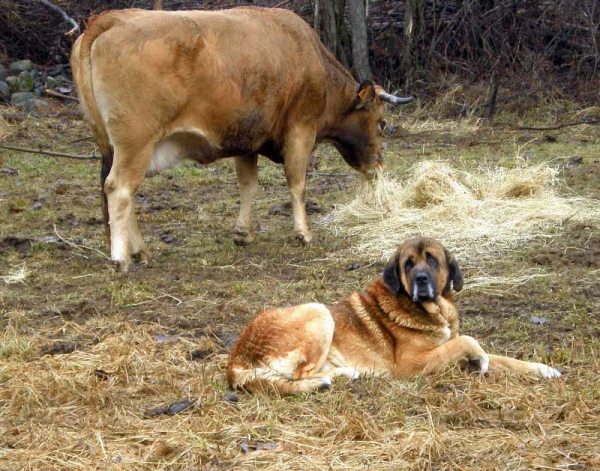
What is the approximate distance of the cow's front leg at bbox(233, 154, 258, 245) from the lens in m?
10.1

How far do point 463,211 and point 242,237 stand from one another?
7.54ft

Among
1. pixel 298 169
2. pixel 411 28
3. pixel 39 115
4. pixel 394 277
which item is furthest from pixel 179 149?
pixel 411 28

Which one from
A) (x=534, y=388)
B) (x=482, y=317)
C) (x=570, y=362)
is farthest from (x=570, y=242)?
(x=534, y=388)

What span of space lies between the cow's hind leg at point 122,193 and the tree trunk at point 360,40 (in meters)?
9.53

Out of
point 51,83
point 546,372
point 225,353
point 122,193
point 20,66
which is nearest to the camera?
point 546,372

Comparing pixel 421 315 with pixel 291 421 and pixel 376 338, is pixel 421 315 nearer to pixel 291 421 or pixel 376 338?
pixel 376 338

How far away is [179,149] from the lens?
29.9 feet

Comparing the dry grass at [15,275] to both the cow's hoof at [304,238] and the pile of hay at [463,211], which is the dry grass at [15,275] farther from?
the pile of hay at [463,211]

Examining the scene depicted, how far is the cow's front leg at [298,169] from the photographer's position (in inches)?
400

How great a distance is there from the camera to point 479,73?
17984 millimetres

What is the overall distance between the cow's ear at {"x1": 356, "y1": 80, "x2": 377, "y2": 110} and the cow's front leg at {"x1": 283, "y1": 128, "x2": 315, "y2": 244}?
37.2 inches

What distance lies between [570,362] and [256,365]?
1.97 metres

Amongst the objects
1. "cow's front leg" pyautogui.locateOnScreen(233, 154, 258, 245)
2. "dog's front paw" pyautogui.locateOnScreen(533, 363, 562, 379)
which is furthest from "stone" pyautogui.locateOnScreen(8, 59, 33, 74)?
"dog's front paw" pyautogui.locateOnScreen(533, 363, 562, 379)

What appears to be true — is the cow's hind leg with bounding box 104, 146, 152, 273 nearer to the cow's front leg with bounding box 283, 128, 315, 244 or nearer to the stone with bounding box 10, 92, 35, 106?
the cow's front leg with bounding box 283, 128, 315, 244
